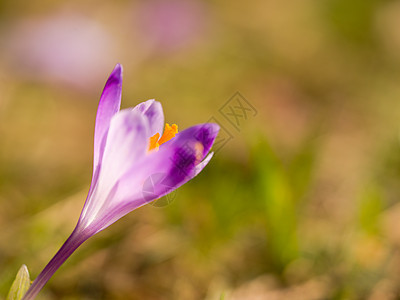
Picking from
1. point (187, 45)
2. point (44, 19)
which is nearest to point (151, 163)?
point (187, 45)

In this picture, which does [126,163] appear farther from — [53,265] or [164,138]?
[53,265]

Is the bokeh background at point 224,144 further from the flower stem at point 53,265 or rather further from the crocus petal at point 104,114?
the crocus petal at point 104,114

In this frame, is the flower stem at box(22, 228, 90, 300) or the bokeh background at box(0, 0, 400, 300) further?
the bokeh background at box(0, 0, 400, 300)

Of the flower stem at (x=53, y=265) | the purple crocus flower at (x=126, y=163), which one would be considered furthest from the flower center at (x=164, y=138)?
the flower stem at (x=53, y=265)

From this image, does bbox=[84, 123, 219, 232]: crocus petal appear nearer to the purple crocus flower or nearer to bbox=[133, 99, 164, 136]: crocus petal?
the purple crocus flower

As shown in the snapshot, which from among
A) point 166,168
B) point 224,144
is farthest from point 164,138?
point 224,144

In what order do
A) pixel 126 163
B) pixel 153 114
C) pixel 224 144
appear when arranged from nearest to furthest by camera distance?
pixel 126 163 → pixel 153 114 → pixel 224 144

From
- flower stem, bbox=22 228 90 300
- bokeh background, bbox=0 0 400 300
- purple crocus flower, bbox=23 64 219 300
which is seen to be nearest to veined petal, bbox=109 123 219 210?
purple crocus flower, bbox=23 64 219 300
